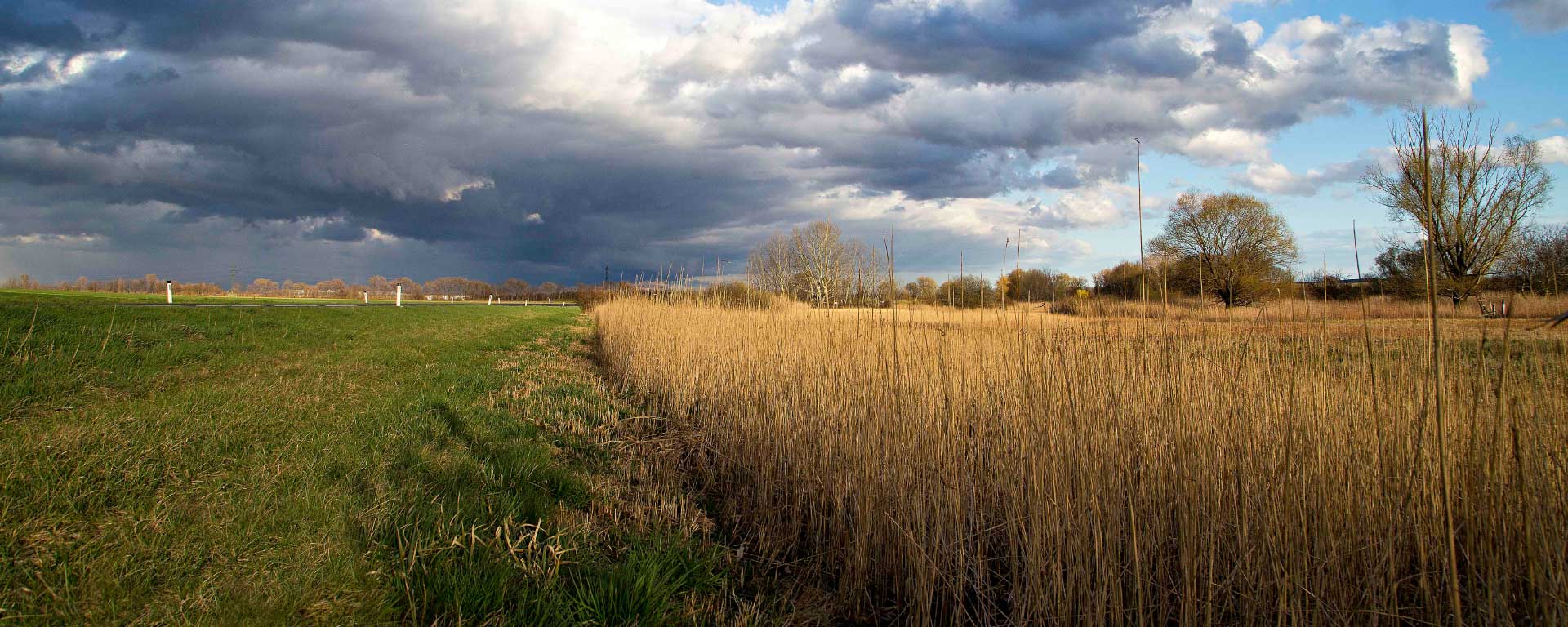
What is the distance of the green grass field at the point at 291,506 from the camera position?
2297 millimetres

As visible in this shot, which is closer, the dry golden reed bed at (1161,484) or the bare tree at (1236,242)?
the dry golden reed bed at (1161,484)

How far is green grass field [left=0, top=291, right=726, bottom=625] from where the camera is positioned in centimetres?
230

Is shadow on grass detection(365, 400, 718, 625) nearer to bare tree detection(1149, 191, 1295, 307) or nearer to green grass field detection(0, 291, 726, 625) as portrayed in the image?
green grass field detection(0, 291, 726, 625)

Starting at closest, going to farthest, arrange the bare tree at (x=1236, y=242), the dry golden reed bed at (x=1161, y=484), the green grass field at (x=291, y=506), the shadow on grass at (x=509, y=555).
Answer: the dry golden reed bed at (x=1161, y=484) → the green grass field at (x=291, y=506) → the shadow on grass at (x=509, y=555) → the bare tree at (x=1236, y=242)

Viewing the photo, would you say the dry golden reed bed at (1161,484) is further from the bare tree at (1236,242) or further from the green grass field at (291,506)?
the bare tree at (1236,242)

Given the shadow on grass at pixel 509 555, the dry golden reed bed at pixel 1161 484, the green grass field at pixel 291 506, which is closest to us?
the dry golden reed bed at pixel 1161 484

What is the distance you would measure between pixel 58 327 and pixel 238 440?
460cm

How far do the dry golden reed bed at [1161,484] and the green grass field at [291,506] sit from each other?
0.96m

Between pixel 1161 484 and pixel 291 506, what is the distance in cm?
380

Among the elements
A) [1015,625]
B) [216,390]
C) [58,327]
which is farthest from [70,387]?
[1015,625]

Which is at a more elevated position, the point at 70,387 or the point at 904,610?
the point at 70,387

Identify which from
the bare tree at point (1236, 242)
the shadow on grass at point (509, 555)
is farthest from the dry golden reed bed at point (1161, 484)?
the bare tree at point (1236, 242)

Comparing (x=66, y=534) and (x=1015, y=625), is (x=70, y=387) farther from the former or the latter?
(x=1015, y=625)

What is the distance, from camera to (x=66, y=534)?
2436mm
